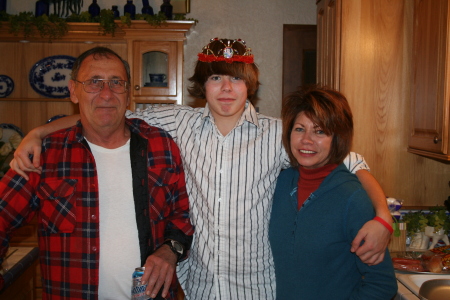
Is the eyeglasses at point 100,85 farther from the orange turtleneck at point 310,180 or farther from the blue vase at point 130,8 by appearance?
the blue vase at point 130,8

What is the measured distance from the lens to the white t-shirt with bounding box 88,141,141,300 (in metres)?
1.56

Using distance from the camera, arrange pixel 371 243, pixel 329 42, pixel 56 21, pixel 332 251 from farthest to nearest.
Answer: pixel 56 21
pixel 329 42
pixel 332 251
pixel 371 243

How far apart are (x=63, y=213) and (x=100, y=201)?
136 mm

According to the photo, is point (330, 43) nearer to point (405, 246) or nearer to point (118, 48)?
point (405, 246)

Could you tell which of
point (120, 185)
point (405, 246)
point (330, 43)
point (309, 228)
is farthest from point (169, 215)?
point (330, 43)

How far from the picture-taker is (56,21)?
378 centimetres

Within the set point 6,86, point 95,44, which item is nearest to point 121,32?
point 95,44

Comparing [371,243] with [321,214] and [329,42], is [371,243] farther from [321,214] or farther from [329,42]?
[329,42]

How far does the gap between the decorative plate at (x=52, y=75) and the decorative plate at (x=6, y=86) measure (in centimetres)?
21

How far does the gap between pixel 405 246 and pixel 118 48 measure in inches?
121

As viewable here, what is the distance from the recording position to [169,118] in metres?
1.86

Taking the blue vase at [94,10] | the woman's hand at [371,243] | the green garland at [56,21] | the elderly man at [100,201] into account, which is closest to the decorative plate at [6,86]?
the green garland at [56,21]

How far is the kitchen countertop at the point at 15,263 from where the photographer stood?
194 cm

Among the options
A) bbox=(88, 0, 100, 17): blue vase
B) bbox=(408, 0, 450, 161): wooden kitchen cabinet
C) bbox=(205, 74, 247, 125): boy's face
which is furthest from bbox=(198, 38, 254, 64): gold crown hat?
bbox=(88, 0, 100, 17): blue vase
